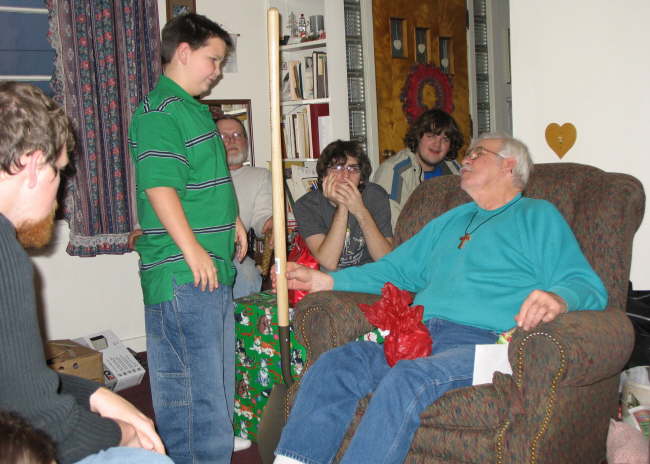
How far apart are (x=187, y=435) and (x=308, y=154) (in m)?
2.69

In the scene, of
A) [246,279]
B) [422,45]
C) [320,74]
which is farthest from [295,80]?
[246,279]

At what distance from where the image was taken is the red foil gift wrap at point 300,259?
8.64 feet

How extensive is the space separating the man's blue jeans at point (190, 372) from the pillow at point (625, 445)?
1153 mm

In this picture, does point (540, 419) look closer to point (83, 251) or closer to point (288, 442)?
point (288, 442)

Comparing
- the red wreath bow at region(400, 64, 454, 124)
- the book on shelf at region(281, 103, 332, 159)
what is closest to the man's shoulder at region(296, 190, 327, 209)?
the book on shelf at region(281, 103, 332, 159)

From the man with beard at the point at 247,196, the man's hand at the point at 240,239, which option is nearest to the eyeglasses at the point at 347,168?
the man with beard at the point at 247,196

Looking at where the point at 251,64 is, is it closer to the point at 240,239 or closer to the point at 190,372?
the point at 240,239

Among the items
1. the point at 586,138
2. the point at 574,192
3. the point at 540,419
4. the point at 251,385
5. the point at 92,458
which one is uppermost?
the point at 586,138

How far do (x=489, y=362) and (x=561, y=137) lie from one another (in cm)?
124

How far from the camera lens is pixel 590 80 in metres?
2.62

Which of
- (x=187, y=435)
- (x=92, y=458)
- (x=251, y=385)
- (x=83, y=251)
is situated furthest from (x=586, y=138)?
(x=83, y=251)

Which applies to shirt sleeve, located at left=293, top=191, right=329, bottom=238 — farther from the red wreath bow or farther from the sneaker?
the red wreath bow

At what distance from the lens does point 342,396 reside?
1851 mm

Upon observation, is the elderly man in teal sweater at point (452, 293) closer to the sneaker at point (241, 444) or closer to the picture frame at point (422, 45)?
the sneaker at point (241, 444)
